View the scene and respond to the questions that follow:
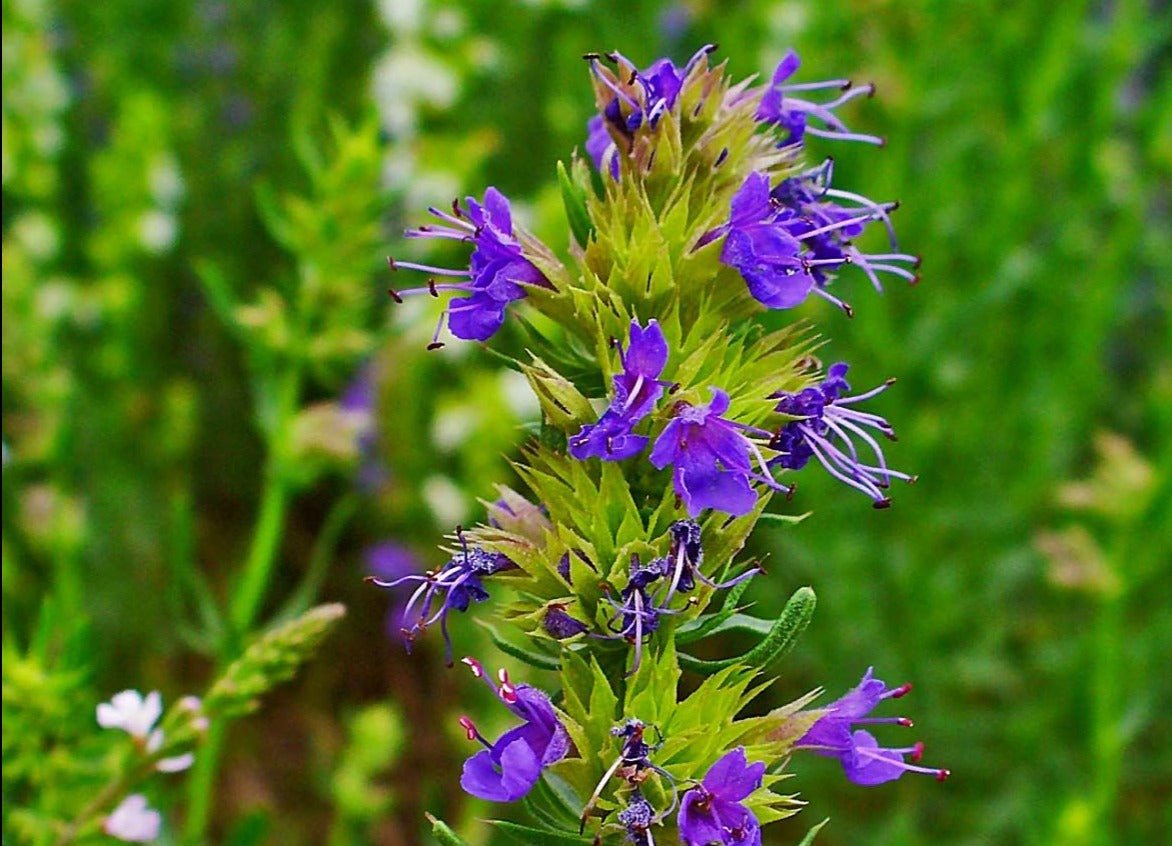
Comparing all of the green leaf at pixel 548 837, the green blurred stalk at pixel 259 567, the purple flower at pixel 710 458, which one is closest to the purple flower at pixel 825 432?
the purple flower at pixel 710 458

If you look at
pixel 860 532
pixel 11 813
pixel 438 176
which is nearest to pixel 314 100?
pixel 438 176

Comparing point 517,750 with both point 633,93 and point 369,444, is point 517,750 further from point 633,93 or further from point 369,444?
point 369,444

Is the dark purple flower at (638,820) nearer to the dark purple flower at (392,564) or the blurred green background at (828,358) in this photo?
the blurred green background at (828,358)

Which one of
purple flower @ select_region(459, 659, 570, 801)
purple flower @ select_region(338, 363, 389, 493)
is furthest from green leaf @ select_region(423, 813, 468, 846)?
purple flower @ select_region(338, 363, 389, 493)

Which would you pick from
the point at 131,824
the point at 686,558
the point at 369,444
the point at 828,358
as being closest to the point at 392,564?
the point at 369,444

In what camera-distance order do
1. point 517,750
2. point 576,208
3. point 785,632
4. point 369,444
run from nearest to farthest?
1. point 517,750
2. point 785,632
3. point 576,208
4. point 369,444

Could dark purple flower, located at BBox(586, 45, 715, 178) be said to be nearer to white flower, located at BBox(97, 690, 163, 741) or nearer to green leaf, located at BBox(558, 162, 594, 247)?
green leaf, located at BBox(558, 162, 594, 247)
